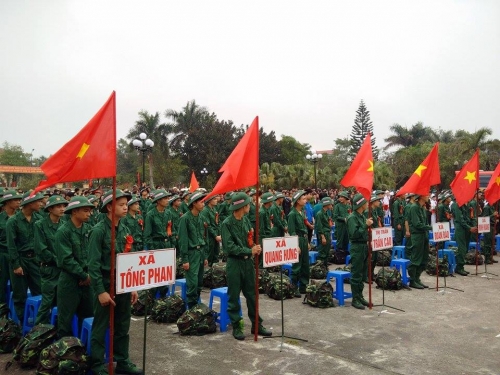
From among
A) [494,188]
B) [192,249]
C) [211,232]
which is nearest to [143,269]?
[192,249]

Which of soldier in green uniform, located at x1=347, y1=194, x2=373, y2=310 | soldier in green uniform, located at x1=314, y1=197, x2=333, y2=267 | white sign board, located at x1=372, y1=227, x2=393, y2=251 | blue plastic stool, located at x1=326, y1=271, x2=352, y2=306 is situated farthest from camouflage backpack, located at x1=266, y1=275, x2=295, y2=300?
soldier in green uniform, located at x1=314, y1=197, x2=333, y2=267

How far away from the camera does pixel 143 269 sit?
4.95 metres

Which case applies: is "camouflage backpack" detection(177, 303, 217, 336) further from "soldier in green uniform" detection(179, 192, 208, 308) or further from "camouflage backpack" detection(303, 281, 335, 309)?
"camouflage backpack" detection(303, 281, 335, 309)

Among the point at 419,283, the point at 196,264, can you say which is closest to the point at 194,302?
the point at 196,264

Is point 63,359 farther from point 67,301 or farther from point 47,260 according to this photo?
point 47,260

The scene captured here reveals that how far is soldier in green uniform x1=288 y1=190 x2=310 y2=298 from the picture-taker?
9617mm

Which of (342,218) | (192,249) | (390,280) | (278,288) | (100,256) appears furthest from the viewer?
(342,218)

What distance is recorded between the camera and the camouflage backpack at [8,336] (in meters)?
6.08

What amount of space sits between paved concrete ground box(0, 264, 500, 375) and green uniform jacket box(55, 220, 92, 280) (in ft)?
4.59

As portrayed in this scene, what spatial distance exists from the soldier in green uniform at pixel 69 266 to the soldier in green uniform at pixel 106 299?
43 cm

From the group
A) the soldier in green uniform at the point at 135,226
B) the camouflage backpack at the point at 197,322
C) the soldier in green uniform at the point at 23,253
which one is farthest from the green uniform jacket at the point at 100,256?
the soldier in green uniform at the point at 135,226

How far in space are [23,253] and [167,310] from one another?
8.19 feet

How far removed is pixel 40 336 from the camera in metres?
5.60

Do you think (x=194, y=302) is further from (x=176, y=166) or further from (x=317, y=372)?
(x=176, y=166)
